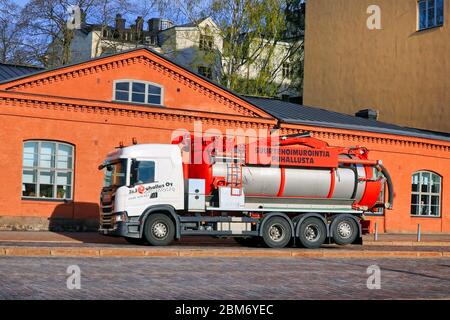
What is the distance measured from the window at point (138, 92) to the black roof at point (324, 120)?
444cm

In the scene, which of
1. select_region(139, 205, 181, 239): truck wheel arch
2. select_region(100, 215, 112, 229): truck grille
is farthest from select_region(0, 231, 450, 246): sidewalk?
select_region(139, 205, 181, 239): truck wheel arch

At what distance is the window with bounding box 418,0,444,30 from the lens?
140ft

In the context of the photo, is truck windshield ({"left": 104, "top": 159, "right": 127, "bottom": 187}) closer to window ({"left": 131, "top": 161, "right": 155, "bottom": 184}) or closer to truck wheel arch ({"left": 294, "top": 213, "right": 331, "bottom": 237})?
window ({"left": 131, "top": 161, "right": 155, "bottom": 184})

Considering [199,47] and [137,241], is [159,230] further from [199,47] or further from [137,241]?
[199,47]

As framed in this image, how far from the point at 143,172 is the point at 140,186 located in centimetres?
47

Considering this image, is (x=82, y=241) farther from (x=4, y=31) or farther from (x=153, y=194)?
(x=4, y=31)

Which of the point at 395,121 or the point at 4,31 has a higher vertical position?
the point at 4,31

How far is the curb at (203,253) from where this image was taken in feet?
65.0

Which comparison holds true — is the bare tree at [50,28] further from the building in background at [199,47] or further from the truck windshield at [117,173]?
the truck windshield at [117,173]

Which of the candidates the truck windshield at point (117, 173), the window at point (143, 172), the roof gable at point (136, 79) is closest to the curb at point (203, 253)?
the window at point (143, 172)

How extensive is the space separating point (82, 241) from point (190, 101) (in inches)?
408

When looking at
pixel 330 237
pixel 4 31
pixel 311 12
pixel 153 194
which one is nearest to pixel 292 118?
pixel 330 237

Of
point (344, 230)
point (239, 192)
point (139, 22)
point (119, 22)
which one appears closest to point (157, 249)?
point (239, 192)

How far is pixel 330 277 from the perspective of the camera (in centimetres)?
1652
